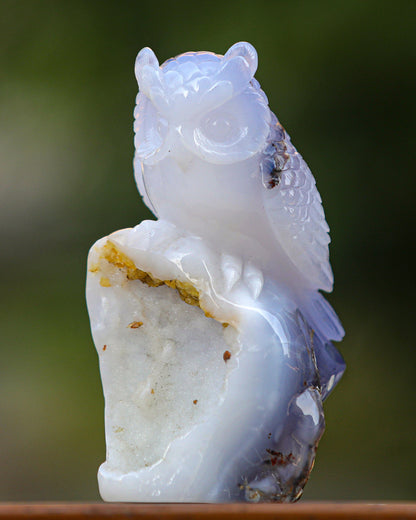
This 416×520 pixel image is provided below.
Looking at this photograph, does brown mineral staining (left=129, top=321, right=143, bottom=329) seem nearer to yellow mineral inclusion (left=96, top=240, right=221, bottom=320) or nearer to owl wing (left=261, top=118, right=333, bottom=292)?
yellow mineral inclusion (left=96, top=240, right=221, bottom=320)

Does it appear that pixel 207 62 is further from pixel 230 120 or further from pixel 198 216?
pixel 198 216

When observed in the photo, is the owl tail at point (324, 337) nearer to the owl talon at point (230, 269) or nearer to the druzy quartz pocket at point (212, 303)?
the druzy quartz pocket at point (212, 303)

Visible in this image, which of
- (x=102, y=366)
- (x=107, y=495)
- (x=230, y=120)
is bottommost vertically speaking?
(x=107, y=495)

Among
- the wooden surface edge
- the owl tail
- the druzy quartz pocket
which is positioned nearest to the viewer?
the wooden surface edge

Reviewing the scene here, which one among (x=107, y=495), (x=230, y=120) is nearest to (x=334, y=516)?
(x=107, y=495)

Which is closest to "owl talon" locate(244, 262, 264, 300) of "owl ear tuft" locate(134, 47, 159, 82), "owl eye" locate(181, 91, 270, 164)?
"owl eye" locate(181, 91, 270, 164)

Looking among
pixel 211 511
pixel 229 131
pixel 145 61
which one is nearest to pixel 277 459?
pixel 211 511

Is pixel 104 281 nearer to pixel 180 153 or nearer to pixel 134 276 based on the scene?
pixel 134 276
